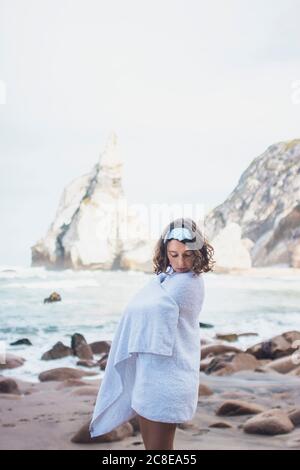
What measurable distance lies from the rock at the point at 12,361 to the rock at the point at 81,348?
0.85ft

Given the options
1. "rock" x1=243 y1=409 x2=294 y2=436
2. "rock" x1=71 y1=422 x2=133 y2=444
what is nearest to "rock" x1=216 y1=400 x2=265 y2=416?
"rock" x1=243 y1=409 x2=294 y2=436

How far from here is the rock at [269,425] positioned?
9.98 ft

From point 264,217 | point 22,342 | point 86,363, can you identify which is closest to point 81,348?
point 86,363

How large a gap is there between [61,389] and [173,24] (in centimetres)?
190

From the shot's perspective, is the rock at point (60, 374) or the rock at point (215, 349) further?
the rock at point (215, 349)

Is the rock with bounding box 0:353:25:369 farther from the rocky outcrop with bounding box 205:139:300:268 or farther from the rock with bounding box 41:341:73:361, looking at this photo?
→ the rocky outcrop with bounding box 205:139:300:268

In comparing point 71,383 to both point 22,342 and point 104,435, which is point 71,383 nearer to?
point 22,342

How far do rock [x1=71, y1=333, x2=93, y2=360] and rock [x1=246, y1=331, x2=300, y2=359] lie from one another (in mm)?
817

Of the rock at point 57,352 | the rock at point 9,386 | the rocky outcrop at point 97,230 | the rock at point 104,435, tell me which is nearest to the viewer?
the rock at point 104,435

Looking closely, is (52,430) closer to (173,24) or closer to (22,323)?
(22,323)

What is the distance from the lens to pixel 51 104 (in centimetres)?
356

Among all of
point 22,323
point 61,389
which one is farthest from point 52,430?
point 22,323

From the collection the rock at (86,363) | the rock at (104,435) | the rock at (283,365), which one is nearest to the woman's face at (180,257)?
the rock at (104,435)

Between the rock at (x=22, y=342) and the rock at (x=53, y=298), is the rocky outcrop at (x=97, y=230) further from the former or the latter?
the rock at (x=22, y=342)
